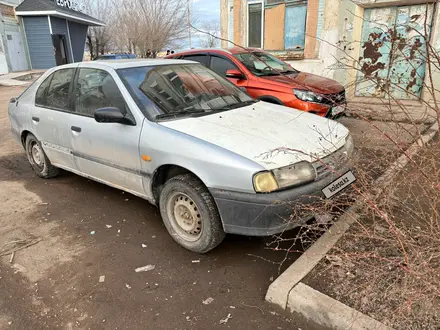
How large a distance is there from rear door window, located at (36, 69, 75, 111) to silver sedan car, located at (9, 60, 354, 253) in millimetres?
17

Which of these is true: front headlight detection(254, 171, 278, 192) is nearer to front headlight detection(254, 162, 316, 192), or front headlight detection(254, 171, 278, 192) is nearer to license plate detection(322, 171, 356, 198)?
front headlight detection(254, 162, 316, 192)

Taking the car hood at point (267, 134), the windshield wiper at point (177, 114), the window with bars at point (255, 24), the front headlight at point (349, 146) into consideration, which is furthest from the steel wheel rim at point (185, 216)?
the window with bars at point (255, 24)

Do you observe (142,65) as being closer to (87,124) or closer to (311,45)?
(87,124)

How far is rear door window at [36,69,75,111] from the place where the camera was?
165 inches

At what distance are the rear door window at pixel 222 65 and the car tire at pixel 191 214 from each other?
3.87m

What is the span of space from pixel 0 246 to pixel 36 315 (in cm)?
126

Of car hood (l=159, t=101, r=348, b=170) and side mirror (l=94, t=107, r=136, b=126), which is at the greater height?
side mirror (l=94, t=107, r=136, b=126)

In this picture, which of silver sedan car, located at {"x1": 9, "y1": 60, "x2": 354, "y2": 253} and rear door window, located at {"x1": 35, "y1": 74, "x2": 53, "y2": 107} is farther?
rear door window, located at {"x1": 35, "y1": 74, "x2": 53, "y2": 107}

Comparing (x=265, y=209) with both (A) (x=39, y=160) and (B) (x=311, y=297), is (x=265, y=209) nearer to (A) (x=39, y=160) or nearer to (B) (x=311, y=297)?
(B) (x=311, y=297)

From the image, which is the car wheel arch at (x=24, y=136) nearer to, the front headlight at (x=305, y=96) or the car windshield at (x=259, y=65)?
the car windshield at (x=259, y=65)

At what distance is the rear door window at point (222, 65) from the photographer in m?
6.43

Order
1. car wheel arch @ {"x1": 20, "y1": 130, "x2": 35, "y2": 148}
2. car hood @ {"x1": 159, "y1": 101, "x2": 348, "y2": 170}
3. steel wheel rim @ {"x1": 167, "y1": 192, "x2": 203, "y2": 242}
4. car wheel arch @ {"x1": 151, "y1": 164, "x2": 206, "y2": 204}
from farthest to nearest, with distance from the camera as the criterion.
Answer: car wheel arch @ {"x1": 20, "y1": 130, "x2": 35, "y2": 148} < car wheel arch @ {"x1": 151, "y1": 164, "x2": 206, "y2": 204} < steel wheel rim @ {"x1": 167, "y1": 192, "x2": 203, "y2": 242} < car hood @ {"x1": 159, "y1": 101, "x2": 348, "y2": 170}

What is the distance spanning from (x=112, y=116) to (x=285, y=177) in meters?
1.76

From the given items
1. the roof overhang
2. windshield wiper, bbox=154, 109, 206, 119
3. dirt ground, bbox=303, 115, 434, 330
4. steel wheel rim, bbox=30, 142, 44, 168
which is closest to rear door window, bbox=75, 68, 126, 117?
windshield wiper, bbox=154, 109, 206, 119
